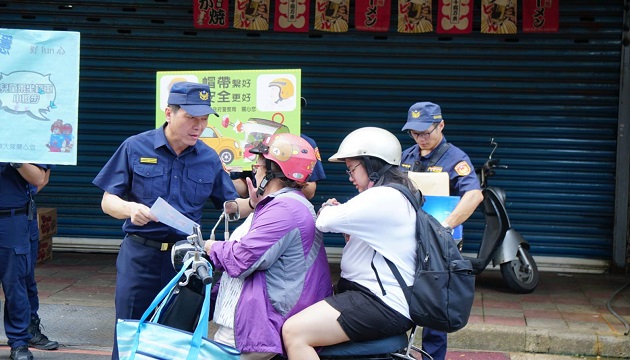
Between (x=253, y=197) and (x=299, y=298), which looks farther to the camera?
(x=253, y=197)

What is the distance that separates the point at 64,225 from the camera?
9.70 metres

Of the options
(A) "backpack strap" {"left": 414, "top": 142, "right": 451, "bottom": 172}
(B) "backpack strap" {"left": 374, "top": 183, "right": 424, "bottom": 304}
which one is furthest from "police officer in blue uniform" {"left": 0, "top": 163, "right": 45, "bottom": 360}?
(B) "backpack strap" {"left": 374, "top": 183, "right": 424, "bottom": 304}

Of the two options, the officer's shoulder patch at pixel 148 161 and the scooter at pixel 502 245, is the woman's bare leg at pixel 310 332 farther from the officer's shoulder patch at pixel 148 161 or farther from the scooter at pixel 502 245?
the scooter at pixel 502 245

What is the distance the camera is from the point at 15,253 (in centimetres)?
612

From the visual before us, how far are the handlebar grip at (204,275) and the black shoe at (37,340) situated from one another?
130 inches

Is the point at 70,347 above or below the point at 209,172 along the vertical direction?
below

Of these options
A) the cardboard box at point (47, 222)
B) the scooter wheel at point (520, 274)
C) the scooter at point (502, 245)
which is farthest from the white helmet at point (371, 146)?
the cardboard box at point (47, 222)

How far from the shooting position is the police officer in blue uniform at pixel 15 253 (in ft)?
19.9

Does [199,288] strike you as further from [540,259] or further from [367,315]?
[540,259]

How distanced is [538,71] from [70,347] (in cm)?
557

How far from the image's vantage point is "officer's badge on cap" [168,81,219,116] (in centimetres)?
447

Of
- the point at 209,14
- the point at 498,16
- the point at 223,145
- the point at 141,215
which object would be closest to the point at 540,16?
the point at 498,16

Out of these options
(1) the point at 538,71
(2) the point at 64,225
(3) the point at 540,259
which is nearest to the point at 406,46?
(1) the point at 538,71

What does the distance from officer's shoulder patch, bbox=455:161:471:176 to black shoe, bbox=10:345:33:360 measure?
3436 mm
